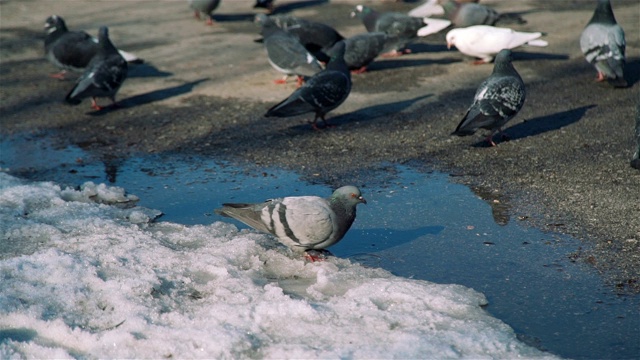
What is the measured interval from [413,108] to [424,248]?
3.35 metres

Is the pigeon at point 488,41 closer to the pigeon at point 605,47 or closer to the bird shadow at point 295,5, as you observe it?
the pigeon at point 605,47

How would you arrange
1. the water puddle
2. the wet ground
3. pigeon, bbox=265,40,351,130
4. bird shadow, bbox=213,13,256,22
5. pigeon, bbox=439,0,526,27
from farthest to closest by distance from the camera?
1. bird shadow, bbox=213,13,256,22
2. pigeon, bbox=439,0,526,27
3. pigeon, bbox=265,40,351,130
4. the wet ground
5. the water puddle

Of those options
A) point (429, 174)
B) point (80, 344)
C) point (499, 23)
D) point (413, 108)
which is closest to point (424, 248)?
point (429, 174)

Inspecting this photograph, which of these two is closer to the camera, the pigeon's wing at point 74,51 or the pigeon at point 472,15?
the pigeon's wing at point 74,51

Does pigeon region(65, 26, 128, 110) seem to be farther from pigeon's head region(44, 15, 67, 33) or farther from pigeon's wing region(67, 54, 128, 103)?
pigeon's head region(44, 15, 67, 33)

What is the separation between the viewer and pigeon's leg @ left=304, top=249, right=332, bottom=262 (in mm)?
5086

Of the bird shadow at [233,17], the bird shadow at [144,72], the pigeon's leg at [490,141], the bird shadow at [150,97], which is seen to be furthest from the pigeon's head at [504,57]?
the bird shadow at [233,17]

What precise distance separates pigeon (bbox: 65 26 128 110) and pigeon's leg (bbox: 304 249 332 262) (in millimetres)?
4306

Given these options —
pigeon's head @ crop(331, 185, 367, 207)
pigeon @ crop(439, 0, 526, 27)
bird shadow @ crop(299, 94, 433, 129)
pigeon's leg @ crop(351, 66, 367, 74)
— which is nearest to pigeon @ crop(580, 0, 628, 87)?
bird shadow @ crop(299, 94, 433, 129)

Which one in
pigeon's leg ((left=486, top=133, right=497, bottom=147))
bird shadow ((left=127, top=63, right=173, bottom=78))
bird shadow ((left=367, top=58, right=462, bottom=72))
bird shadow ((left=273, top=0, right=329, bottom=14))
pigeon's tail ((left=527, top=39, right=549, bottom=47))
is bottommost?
bird shadow ((left=273, top=0, right=329, bottom=14))

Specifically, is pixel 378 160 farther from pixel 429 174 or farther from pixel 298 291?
pixel 298 291

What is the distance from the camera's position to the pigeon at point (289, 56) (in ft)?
29.5

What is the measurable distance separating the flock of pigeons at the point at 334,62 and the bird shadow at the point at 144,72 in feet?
0.56

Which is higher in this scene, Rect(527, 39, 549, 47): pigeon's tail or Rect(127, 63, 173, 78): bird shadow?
Rect(527, 39, 549, 47): pigeon's tail
